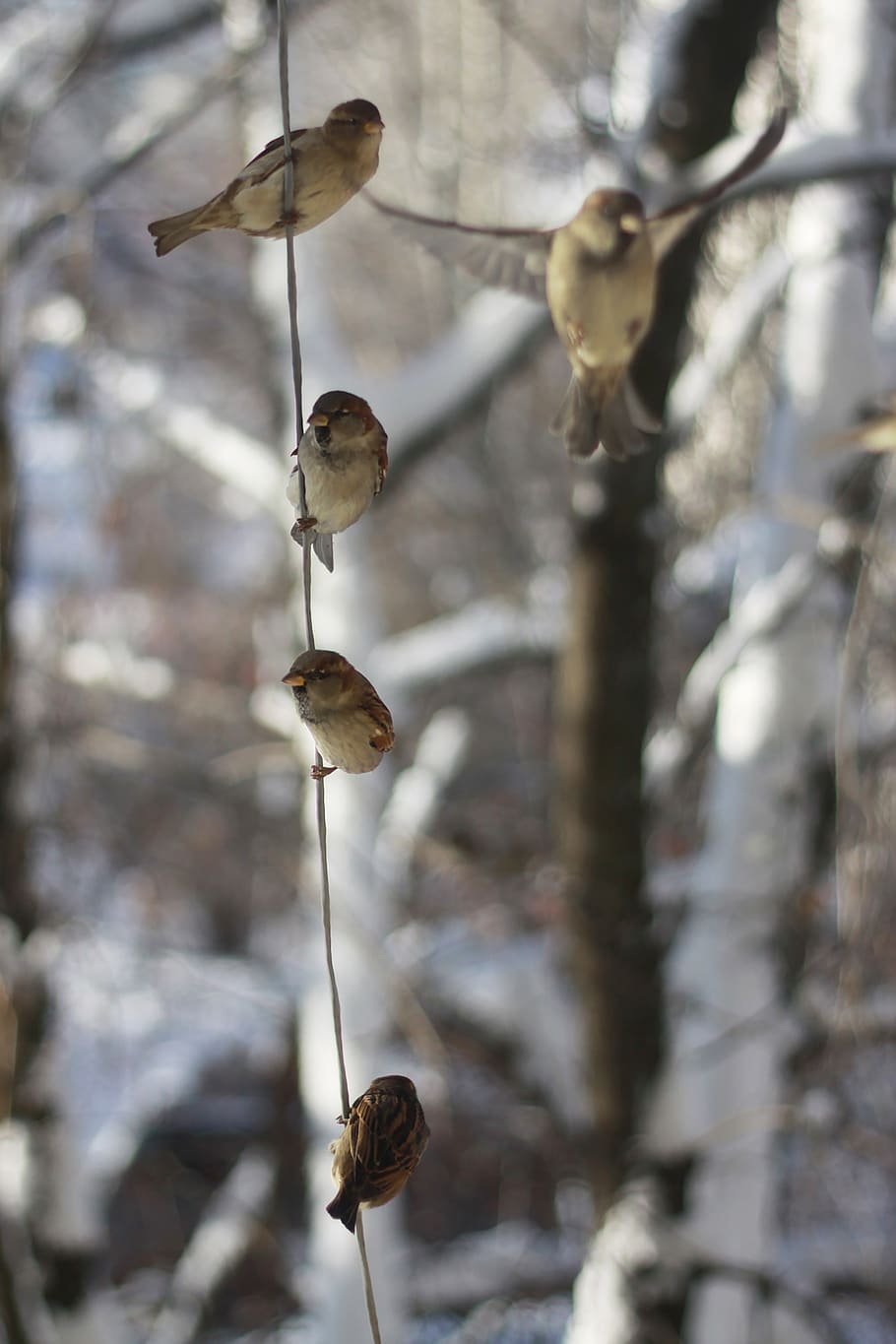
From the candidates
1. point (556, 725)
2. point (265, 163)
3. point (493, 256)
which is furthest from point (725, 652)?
point (265, 163)

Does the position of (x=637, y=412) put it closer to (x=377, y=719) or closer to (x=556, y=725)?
(x=377, y=719)

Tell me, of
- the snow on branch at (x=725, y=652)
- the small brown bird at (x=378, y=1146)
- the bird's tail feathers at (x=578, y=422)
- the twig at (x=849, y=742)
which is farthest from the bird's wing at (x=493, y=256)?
the snow on branch at (x=725, y=652)

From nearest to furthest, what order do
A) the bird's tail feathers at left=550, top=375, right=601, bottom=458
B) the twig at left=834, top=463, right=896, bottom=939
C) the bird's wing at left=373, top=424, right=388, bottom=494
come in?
the bird's wing at left=373, top=424, right=388, bottom=494
the bird's tail feathers at left=550, top=375, right=601, bottom=458
the twig at left=834, top=463, right=896, bottom=939

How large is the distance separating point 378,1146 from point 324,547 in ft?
0.48

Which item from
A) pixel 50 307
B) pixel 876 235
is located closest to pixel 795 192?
pixel 876 235

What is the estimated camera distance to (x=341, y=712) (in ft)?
0.94

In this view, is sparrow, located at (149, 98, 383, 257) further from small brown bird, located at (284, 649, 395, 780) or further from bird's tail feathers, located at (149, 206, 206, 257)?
small brown bird, located at (284, 649, 395, 780)

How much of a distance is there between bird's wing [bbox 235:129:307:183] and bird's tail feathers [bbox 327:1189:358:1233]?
0.27 metres

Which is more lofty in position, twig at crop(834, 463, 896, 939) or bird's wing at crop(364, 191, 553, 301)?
bird's wing at crop(364, 191, 553, 301)

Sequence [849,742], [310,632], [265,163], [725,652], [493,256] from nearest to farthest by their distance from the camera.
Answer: [310,632] → [265,163] → [493,256] → [849,742] → [725,652]

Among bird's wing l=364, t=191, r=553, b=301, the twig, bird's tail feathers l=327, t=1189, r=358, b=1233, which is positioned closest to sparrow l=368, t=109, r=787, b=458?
bird's wing l=364, t=191, r=553, b=301

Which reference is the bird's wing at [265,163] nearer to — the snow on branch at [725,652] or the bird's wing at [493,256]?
the bird's wing at [493,256]

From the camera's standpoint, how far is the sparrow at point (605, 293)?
1.17 ft

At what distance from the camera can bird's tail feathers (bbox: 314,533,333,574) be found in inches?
11.4
